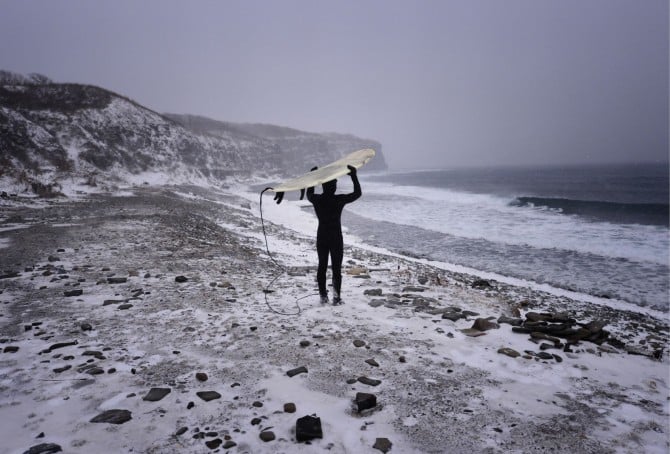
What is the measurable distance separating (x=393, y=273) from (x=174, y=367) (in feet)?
22.4

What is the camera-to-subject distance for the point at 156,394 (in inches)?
140

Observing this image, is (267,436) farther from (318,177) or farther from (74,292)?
(74,292)

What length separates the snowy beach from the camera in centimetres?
307

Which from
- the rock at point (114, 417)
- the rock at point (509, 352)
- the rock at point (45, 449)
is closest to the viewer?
the rock at point (45, 449)

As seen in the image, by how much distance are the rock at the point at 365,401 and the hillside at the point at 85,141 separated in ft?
79.2

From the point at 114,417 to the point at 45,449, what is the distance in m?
0.52

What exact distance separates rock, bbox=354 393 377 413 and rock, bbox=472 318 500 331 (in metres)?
2.94

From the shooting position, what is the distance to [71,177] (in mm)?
26016

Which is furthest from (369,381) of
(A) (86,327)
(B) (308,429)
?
(A) (86,327)

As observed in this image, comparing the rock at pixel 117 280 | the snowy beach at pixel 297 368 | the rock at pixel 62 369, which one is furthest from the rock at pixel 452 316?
the rock at pixel 117 280

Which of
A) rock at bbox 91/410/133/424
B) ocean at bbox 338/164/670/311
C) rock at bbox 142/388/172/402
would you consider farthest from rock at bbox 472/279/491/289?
rock at bbox 91/410/133/424

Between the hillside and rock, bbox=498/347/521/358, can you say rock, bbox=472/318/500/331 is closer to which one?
rock, bbox=498/347/521/358

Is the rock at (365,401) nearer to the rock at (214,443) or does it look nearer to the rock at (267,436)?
the rock at (267,436)

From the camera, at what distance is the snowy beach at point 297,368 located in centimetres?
307
